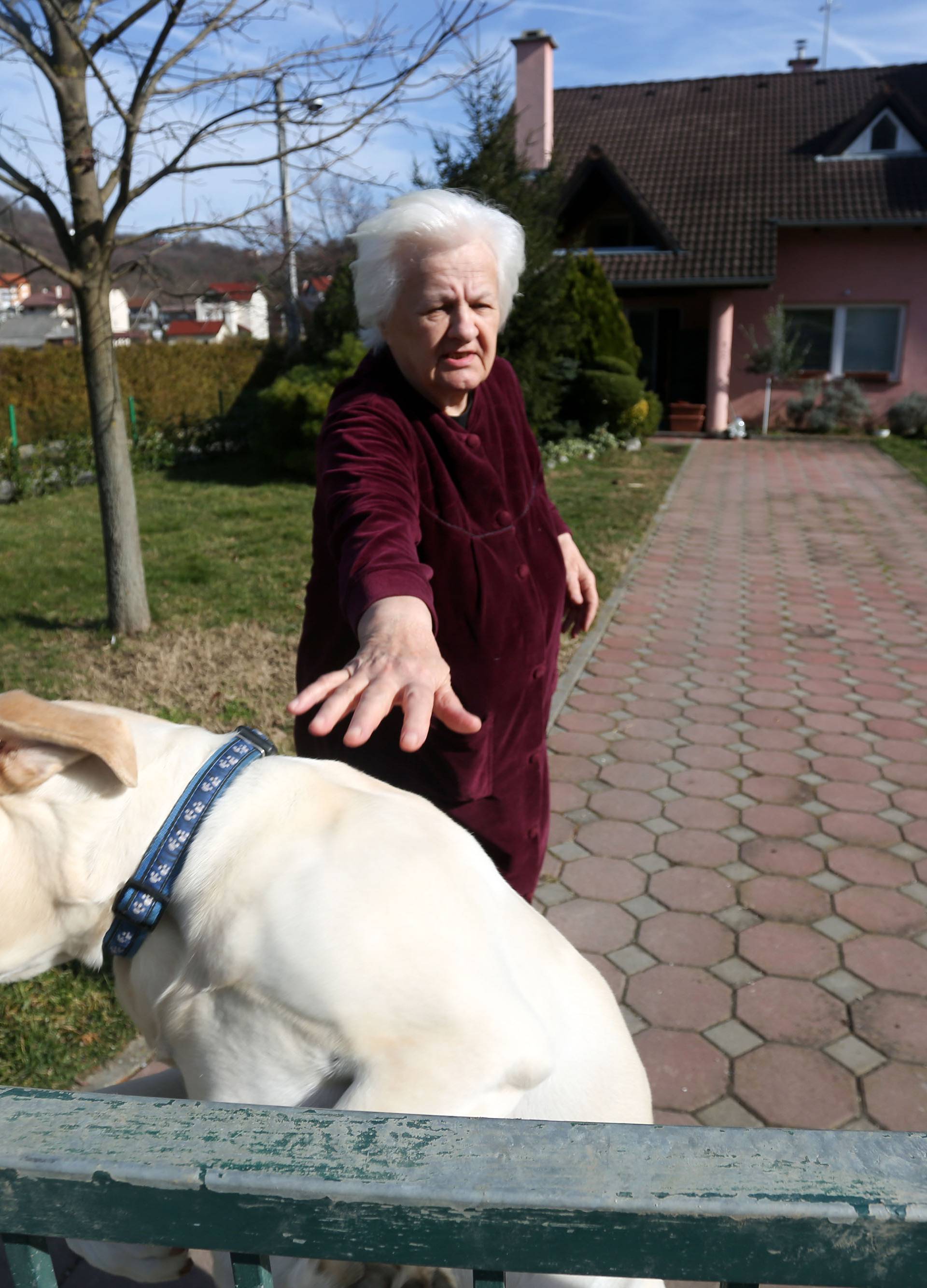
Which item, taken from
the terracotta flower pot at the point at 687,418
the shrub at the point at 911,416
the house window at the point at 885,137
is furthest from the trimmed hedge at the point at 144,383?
the house window at the point at 885,137

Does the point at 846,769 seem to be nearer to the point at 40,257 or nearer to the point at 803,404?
the point at 40,257

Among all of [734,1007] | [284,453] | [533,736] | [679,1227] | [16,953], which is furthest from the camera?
[284,453]

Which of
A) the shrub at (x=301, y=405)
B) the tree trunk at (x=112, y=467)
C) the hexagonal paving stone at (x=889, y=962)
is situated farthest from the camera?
the shrub at (x=301, y=405)

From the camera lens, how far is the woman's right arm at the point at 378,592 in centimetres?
140

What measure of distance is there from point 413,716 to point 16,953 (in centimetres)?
66

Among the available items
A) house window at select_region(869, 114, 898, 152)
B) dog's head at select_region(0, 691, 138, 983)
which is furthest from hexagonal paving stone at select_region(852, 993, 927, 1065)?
house window at select_region(869, 114, 898, 152)

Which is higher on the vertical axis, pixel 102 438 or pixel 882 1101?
pixel 102 438

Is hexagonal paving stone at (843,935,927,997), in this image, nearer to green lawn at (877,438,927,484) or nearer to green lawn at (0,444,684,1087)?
green lawn at (0,444,684,1087)

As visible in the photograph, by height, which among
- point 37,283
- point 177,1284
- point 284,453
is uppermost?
point 37,283

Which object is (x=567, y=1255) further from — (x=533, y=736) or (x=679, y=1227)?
(x=533, y=736)

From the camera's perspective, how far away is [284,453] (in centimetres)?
1416

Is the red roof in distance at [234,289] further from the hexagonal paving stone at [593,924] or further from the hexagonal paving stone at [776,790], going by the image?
the hexagonal paving stone at [593,924]

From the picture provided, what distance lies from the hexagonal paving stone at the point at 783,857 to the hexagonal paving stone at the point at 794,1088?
3.76 ft

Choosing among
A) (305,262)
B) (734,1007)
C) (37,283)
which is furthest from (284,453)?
(734,1007)
